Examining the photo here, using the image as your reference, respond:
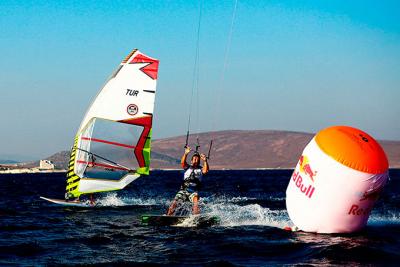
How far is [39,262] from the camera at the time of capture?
36.4 ft

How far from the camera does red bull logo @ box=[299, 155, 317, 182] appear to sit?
1297 cm

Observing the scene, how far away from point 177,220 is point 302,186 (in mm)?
4705

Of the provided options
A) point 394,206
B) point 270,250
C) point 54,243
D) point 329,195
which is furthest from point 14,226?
point 394,206

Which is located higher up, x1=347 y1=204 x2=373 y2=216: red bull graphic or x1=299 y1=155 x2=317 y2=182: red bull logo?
x1=299 y1=155 x2=317 y2=182: red bull logo

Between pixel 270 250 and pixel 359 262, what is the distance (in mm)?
2094

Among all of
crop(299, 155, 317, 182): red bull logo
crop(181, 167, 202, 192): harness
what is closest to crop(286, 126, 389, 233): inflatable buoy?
crop(299, 155, 317, 182): red bull logo

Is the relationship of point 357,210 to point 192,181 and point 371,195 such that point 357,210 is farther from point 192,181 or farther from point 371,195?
point 192,181

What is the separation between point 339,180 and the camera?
12.4 metres

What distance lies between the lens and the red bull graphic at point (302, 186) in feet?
42.5

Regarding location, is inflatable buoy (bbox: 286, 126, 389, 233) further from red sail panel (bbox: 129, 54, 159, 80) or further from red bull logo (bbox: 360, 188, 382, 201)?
red sail panel (bbox: 129, 54, 159, 80)

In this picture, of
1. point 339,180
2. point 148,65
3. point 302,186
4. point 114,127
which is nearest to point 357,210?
point 339,180

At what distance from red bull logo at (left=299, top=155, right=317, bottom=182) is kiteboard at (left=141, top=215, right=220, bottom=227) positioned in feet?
12.5

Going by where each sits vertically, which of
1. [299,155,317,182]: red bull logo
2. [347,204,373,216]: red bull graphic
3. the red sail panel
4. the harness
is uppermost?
the red sail panel

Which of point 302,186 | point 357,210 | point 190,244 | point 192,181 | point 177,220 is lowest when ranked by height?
point 177,220
